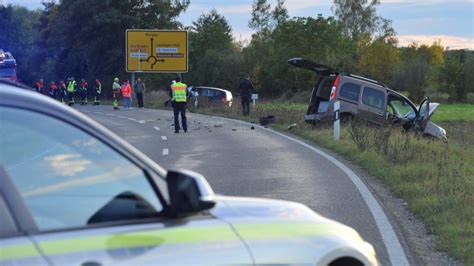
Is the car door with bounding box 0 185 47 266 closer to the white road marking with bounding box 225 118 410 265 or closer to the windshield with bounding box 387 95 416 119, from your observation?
the white road marking with bounding box 225 118 410 265

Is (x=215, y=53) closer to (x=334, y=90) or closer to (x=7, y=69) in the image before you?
(x=334, y=90)

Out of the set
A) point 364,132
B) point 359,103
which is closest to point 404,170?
point 364,132

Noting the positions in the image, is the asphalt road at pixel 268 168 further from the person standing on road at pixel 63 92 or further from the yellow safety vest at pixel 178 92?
the person standing on road at pixel 63 92

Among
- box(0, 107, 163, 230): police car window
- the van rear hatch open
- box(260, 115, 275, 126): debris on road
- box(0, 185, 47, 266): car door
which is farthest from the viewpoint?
box(260, 115, 275, 126): debris on road

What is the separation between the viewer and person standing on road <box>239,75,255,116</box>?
89.3 feet

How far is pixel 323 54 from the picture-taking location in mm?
64938

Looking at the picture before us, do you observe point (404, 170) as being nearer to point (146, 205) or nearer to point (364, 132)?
point (364, 132)

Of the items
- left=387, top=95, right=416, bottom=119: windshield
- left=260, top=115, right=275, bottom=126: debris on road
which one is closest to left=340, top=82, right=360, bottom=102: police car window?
left=387, top=95, right=416, bottom=119: windshield

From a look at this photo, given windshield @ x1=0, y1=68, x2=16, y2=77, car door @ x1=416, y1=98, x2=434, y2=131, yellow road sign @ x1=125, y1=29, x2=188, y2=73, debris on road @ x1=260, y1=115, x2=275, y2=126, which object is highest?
yellow road sign @ x1=125, y1=29, x2=188, y2=73

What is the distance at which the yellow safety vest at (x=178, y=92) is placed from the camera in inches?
808

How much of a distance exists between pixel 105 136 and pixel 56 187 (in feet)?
0.95

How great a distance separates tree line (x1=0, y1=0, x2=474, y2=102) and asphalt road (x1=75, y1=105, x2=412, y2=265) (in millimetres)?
39389

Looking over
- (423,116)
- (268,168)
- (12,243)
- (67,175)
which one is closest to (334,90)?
(423,116)

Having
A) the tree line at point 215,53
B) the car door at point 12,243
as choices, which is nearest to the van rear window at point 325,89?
the car door at point 12,243
